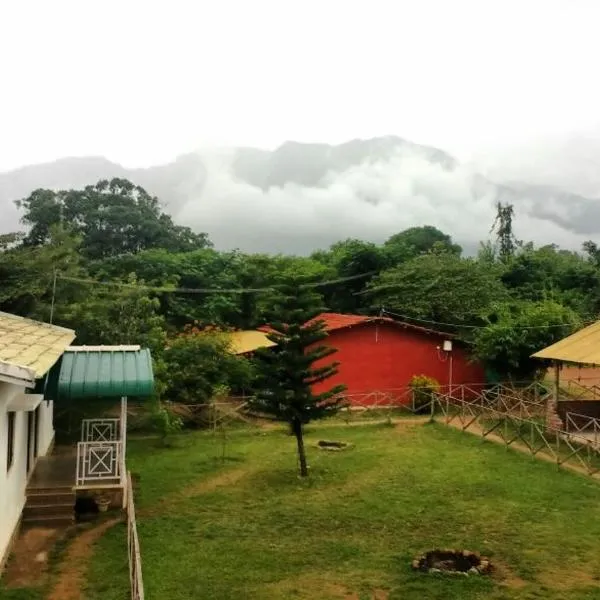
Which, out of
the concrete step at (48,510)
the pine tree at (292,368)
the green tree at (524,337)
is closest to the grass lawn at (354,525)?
the concrete step at (48,510)

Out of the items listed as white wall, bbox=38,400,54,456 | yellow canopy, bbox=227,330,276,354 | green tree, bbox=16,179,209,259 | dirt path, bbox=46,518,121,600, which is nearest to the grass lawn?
dirt path, bbox=46,518,121,600

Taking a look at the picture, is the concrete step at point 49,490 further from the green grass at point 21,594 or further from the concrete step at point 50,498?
the green grass at point 21,594

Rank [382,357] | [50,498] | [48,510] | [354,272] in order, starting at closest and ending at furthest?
[48,510] < [50,498] < [382,357] < [354,272]

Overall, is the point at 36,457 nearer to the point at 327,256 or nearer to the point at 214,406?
the point at 214,406

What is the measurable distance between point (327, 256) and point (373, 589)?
38651 millimetres

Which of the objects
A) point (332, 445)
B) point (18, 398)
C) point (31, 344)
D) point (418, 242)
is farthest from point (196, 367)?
point (418, 242)

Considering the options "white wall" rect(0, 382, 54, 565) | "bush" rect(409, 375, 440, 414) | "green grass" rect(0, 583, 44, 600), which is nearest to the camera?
"green grass" rect(0, 583, 44, 600)

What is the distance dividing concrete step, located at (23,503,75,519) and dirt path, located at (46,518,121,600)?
0.66m

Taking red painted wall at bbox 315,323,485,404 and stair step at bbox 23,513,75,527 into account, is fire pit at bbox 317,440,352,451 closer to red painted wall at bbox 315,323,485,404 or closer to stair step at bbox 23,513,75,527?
red painted wall at bbox 315,323,485,404

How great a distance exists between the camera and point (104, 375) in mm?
11773

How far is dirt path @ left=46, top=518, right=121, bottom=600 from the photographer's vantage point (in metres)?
8.48

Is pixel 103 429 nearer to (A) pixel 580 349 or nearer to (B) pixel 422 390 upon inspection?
(A) pixel 580 349

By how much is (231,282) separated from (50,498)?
24918 millimetres

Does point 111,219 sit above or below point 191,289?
above
